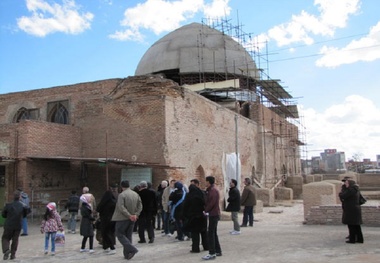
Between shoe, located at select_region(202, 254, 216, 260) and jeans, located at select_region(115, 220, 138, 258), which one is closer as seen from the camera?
shoe, located at select_region(202, 254, 216, 260)

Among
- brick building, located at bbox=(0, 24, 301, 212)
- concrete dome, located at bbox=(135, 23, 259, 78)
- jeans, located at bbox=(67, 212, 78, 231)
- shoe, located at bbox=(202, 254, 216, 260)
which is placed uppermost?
concrete dome, located at bbox=(135, 23, 259, 78)

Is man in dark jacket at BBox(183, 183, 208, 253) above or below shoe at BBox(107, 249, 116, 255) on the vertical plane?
above

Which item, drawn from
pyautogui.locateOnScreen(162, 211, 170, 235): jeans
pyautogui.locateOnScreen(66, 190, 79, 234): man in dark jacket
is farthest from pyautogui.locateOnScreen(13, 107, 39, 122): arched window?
pyautogui.locateOnScreen(162, 211, 170, 235): jeans

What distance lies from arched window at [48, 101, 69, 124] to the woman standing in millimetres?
13566

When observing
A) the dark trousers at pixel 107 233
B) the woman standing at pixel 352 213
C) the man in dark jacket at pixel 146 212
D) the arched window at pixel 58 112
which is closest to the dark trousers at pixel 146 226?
the man in dark jacket at pixel 146 212

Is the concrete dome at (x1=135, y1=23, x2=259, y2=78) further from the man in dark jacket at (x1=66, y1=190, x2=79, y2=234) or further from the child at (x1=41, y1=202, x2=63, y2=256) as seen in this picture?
the child at (x1=41, y1=202, x2=63, y2=256)

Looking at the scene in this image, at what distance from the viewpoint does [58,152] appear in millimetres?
16047

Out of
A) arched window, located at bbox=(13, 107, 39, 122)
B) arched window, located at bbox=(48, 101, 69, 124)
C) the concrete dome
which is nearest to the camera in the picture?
arched window, located at bbox=(48, 101, 69, 124)

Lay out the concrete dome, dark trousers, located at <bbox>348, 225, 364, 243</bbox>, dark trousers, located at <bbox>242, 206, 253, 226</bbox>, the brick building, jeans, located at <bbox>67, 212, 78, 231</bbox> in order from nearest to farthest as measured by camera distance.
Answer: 1. dark trousers, located at <bbox>348, 225, 364, 243</bbox>
2. jeans, located at <bbox>67, 212, 78, 231</bbox>
3. dark trousers, located at <bbox>242, 206, 253, 226</bbox>
4. the brick building
5. the concrete dome

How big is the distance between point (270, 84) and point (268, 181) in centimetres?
827

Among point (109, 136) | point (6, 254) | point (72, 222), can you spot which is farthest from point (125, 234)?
point (109, 136)

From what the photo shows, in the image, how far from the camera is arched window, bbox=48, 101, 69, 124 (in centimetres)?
1901

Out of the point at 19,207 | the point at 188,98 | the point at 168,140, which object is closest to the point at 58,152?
the point at 168,140

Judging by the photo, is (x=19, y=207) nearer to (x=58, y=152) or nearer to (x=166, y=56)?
(x=58, y=152)
